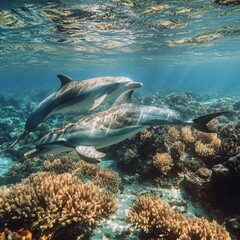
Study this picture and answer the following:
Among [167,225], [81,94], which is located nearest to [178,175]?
[167,225]

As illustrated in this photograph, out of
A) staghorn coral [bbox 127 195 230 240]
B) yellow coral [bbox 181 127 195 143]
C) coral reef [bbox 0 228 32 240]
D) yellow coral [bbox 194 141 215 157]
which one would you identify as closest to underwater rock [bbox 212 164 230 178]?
staghorn coral [bbox 127 195 230 240]

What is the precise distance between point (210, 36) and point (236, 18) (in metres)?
6.50

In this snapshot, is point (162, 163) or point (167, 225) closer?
point (167, 225)

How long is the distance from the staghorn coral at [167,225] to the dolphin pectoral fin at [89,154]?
172 cm

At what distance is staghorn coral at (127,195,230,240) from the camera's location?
5.19 meters

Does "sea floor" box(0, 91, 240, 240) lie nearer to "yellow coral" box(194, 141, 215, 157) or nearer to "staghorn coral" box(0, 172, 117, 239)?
"yellow coral" box(194, 141, 215, 157)

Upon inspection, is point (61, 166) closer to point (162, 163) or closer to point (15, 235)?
point (162, 163)

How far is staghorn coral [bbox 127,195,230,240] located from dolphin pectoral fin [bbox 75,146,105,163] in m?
1.72

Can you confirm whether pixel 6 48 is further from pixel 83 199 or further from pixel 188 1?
pixel 83 199

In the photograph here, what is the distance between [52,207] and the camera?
5.34 metres

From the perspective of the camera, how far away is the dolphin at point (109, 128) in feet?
19.1

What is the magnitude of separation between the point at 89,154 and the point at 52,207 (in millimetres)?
1378

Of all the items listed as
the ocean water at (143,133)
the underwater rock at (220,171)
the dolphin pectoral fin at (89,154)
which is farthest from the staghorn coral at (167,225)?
the dolphin pectoral fin at (89,154)

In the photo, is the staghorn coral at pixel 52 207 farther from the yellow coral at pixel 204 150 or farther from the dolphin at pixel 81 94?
the yellow coral at pixel 204 150
